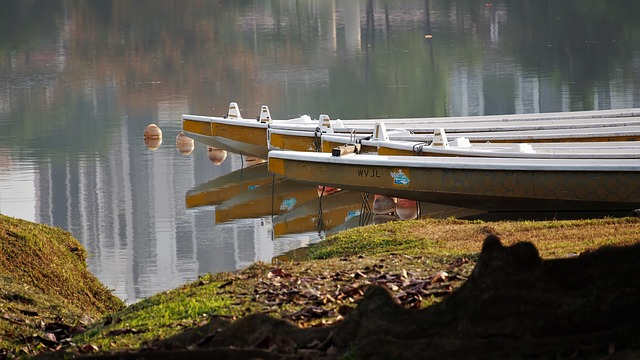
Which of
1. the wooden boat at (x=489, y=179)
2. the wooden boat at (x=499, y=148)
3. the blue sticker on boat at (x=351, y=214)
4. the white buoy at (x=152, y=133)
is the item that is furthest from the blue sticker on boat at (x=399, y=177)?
the white buoy at (x=152, y=133)

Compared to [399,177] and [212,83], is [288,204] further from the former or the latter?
[212,83]

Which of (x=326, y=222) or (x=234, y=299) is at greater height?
(x=234, y=299)

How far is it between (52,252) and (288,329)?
23.4 feet

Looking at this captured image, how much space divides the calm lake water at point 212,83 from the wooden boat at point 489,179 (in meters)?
1.15

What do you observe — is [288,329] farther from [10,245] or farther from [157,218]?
[157,218]

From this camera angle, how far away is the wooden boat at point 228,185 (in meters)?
23.8

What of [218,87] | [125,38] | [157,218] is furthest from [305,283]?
[125,38]

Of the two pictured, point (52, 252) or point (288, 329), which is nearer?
point (288, 329)

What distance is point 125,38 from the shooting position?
66.6 metres

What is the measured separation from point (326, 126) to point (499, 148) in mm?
4787

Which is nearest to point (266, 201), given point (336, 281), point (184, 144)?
point (184, 144)

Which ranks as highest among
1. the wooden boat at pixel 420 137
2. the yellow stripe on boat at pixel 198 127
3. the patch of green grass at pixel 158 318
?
the patch of green grass at pixel 158 318

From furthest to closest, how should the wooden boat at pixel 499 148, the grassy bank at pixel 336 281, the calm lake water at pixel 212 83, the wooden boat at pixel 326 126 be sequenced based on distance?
1. the wooden boat at pixel 326 126
2. the calm lake water at pixel 212 83
3. the wooden boat at pixel 499 148
4. the grassy bank at pixel 336 281

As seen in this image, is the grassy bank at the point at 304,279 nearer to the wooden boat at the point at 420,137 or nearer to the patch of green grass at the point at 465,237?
the patch of green grass at the point at 465,237
